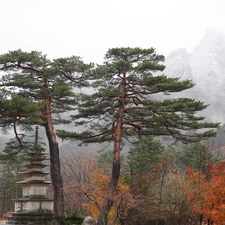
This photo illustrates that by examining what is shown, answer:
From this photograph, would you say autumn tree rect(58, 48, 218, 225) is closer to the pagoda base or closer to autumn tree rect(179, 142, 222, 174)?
the pagoda base

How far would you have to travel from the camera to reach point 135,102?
20.0 metres

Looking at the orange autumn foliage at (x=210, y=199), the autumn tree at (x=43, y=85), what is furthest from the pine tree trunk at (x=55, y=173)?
the orange autumn foliage at (x=210, y=199)

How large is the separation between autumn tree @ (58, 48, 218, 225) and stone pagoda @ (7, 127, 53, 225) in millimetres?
3616

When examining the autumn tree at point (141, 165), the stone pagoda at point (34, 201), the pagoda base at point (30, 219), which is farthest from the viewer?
the autumn tree at point (141, 165)

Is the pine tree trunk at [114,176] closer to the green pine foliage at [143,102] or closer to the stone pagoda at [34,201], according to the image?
the green pine foliage at [143,102]

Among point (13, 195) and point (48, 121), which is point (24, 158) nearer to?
point (48, 121)

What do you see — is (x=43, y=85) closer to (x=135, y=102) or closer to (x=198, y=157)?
(x=135, y=102)

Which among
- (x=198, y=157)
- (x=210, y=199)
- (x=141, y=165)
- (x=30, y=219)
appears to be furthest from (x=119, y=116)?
(x=198, y=157)

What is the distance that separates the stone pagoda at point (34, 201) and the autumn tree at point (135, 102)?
11.9 feet

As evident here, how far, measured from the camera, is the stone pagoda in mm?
20406

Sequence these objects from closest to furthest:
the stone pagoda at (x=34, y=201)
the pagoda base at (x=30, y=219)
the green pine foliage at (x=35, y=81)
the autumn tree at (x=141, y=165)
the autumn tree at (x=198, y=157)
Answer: the green pine foliage at (x=35, y=81), the pagoda base at (x=30, y=219), the stone pagoda at (x=34, y=201), the autumn tree at (x=141, y=165), the autumn tree at (x=198, y=157)

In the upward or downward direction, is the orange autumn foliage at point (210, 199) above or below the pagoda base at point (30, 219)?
above

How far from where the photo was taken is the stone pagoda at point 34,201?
20406 millimetres

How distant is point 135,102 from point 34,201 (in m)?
8.68
